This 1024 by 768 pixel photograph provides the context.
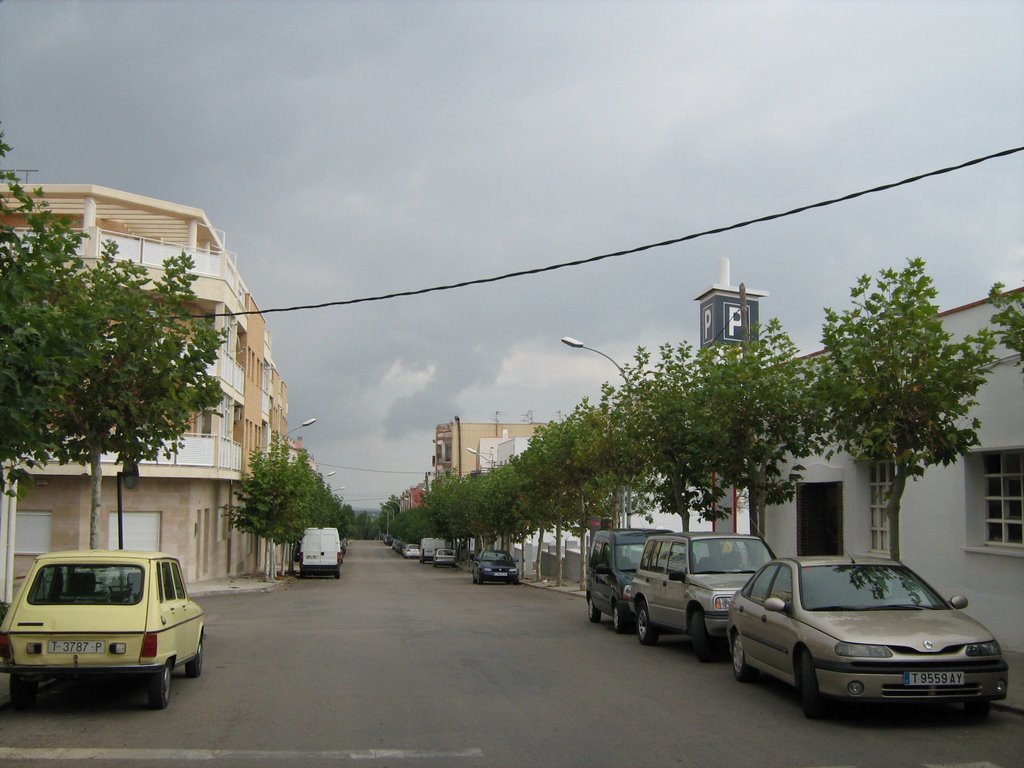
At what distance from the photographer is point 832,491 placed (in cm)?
2134

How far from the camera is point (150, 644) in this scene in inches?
382

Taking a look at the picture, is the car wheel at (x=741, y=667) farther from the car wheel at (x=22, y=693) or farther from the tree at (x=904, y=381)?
the car wheel at (x=22, y=693)

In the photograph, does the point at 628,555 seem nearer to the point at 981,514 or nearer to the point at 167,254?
the point at 981,514

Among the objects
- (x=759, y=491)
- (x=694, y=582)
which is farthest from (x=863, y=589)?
(x=759, y=491)

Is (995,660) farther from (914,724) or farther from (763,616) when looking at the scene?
(763,616)

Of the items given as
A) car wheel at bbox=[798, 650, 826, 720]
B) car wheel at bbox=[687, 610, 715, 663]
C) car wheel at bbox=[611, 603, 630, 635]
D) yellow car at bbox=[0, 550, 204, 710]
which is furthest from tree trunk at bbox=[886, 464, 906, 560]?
yellow car at bbox=[0, 550, 204, 710]

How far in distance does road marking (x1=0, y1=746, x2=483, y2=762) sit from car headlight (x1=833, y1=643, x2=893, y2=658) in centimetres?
344

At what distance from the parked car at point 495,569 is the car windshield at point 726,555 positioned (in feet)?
103

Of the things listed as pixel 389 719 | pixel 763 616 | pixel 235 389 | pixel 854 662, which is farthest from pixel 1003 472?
pixel 235 389

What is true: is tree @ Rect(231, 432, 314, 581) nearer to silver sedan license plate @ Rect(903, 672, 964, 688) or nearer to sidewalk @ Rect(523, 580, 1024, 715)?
sidewalk @ Rect(523, 580, 1024, 715)

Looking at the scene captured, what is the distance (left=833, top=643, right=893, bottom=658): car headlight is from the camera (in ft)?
29.2

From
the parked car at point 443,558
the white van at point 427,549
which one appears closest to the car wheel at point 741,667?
the parked car at point 443,558

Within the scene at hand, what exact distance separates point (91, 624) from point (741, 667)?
23.8 ft

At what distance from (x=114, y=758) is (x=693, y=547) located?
9.64 m
